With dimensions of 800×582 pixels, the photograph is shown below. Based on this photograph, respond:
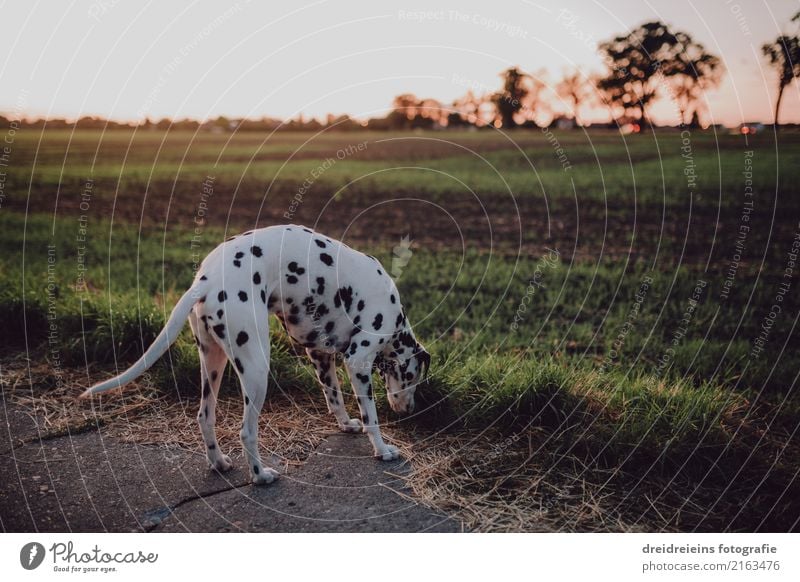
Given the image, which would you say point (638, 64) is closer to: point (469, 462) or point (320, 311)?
point (320, 311)

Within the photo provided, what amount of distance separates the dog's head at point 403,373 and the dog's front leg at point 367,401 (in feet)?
1.00

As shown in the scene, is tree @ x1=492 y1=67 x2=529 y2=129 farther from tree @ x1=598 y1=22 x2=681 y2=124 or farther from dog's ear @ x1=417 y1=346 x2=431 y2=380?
dog's ear @ x1=417 y1=346 x2=431 y2=380

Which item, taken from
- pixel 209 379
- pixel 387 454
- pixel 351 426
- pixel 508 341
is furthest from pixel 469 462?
pixel 508 341

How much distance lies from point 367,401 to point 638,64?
5886 millimetres

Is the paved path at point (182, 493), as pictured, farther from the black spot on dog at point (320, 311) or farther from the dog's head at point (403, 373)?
the black spot on dog at point (320, 311)

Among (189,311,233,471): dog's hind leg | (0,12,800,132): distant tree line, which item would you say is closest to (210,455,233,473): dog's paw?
(189,311,233,471): dog's hind leg

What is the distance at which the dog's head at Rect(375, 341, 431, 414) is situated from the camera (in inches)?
179

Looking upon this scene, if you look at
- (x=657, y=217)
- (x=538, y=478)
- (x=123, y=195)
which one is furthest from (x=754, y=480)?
(x=123, y=195)

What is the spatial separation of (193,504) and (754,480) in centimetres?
386

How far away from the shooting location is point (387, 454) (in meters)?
4.25

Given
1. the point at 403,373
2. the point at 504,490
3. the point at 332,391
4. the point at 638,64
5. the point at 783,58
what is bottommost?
the point at 504,490

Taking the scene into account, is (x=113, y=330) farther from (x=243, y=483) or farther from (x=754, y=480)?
(x=754, y=480)

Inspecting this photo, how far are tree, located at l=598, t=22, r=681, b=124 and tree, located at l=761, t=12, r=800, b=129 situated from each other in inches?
40.5

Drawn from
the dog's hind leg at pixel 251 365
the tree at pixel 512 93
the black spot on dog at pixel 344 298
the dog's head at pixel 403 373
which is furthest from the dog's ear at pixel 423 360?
the tree at pixel 512 93
